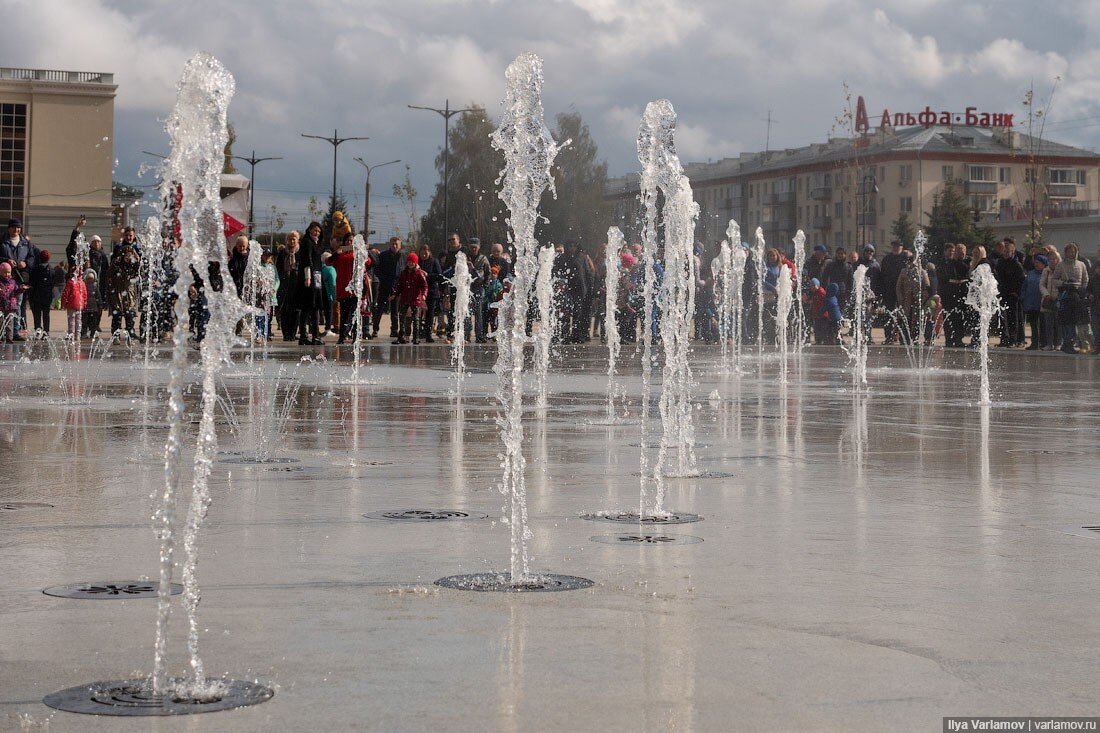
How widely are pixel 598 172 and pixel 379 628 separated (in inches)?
3358

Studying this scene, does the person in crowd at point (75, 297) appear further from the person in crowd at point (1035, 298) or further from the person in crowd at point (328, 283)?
the person in crowd at point (1035, 298)

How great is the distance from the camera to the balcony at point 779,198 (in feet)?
456

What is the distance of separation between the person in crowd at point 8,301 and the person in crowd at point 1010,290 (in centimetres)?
1709

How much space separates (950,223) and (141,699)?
9412 centimetres

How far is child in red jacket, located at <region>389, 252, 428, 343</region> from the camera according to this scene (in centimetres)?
2903

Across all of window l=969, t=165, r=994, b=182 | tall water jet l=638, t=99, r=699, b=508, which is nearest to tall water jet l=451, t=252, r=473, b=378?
tall water jet l=638, t=99, r=699, b=508

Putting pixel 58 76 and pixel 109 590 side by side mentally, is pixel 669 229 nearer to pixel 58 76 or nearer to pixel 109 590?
pixel 109 590

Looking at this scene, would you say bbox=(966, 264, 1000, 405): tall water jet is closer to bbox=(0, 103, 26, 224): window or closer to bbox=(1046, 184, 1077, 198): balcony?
bbox=(0, 103, 26, 224): window

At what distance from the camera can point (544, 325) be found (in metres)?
23.4

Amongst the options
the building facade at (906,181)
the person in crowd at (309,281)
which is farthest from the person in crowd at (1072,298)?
the building facade at (906,181)

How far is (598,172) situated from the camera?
294 feet

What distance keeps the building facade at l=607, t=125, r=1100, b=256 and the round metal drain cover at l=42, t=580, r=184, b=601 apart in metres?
101

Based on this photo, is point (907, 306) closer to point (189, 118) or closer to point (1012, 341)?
point (1012, 341)

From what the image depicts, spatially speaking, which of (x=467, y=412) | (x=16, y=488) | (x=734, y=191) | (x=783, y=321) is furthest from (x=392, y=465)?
(x=734, y=191)
